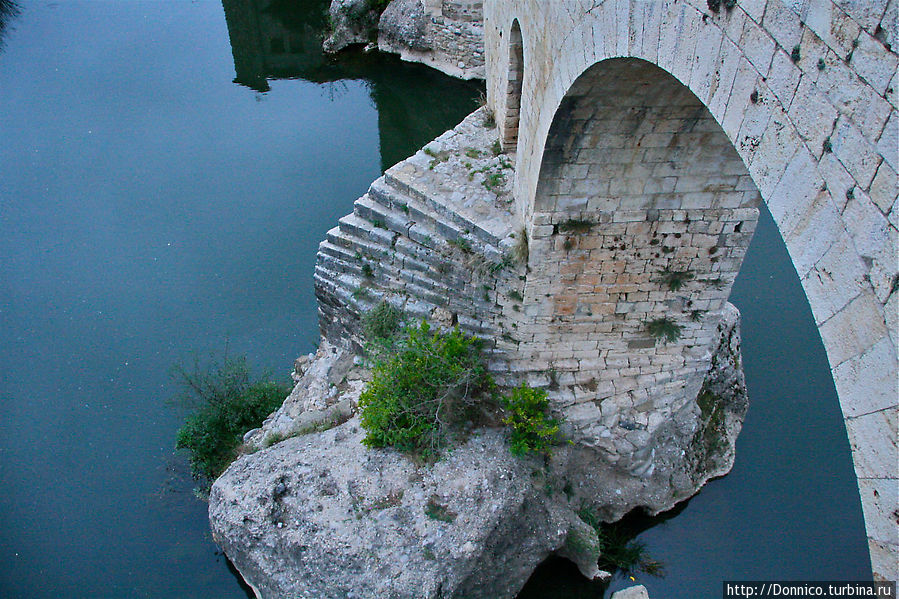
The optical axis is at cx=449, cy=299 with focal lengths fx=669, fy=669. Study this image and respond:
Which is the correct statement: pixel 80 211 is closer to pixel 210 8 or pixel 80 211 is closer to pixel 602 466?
pixel 210 8

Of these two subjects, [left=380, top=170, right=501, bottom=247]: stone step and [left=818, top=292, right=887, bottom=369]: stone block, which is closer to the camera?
[left=818, top=292, right=887, bottom=369]: stone block

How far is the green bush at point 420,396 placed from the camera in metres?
5.02

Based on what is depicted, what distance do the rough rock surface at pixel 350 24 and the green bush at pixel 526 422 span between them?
30.7 ft

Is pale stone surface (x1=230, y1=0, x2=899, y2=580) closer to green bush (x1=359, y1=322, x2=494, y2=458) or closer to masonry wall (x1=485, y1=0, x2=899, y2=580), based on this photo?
masonry wall (x1=485, y1=0, x2=899, y2=580)

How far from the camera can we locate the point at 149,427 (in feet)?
22.1

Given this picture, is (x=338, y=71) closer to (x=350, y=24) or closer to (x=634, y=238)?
(x=350, y=24)

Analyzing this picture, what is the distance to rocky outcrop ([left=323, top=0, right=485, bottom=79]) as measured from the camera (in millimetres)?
11156

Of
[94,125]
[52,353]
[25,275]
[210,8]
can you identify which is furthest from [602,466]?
[210,8]

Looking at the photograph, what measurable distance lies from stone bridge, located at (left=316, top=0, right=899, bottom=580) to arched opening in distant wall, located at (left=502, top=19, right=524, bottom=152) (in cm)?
1

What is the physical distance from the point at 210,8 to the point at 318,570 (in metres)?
12.6

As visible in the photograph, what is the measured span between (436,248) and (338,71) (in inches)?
308

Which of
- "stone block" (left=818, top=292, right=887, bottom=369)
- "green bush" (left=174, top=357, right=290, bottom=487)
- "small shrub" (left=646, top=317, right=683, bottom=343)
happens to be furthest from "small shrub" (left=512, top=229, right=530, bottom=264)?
"green bush" (left=174, top=357, right=290, bottom=487)

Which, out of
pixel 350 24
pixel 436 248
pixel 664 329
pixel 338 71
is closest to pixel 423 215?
pixel 436 248

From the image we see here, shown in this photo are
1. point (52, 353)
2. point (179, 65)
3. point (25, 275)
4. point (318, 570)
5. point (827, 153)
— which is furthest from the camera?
point (179, 65)
